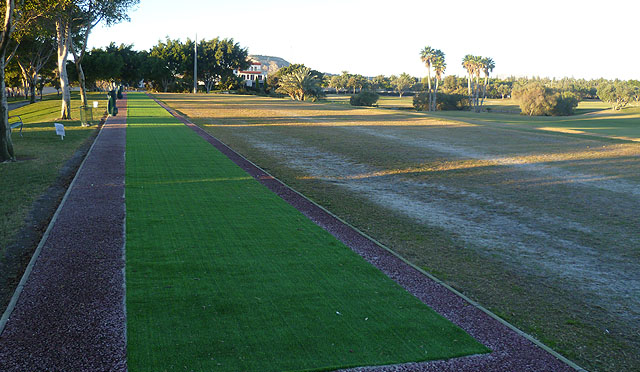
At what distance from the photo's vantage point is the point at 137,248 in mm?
7238

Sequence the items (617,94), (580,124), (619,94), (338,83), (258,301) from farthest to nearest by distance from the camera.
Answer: (338,83), (617,94), (619,94), (580,124), (258,301)

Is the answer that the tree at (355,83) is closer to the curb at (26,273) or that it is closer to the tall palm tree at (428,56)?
the tall palm tree at (428,56)

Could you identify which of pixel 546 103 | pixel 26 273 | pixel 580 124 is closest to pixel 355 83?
pixel 546 103

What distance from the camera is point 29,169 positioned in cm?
1346

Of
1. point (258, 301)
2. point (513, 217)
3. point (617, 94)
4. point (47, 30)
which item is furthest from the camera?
point (617, 94)

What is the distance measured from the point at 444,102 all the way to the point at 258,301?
73766 mm

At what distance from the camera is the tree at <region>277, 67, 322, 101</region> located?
71562mm

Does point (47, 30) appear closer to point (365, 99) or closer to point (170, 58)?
point (365, 99)

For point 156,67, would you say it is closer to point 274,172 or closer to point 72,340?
point 274,172

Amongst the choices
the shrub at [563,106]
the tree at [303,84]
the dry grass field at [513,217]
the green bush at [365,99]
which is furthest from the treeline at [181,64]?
the dry grass field at [513,217]

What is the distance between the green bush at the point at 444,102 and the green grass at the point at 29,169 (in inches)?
2343

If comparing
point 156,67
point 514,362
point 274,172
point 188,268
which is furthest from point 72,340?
point 156,67

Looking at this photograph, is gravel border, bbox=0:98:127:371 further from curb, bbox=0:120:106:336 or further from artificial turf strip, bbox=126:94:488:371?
artificial turf strip, bbox=126:94:488:371

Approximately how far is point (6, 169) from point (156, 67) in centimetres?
7879
